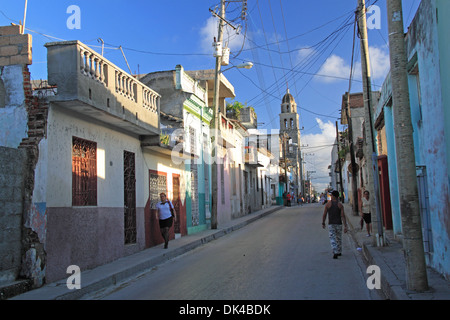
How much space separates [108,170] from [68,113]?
2327 millimetres

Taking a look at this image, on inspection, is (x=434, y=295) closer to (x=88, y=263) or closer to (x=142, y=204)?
(x=88, y=263)

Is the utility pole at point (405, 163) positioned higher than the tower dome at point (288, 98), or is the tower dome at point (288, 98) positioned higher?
the tower dome at point (288, 98)

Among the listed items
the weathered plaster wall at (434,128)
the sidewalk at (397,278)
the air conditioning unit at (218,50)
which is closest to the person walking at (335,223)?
the sidewalk at (397,278)

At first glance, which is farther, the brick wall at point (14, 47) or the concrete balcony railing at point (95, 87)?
the concrete balcony railing at point (95, 87)

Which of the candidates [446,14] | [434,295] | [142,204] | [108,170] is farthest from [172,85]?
[434,295]

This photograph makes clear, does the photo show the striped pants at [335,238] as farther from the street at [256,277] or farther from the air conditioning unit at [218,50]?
the air conditioning unit at [218,50]

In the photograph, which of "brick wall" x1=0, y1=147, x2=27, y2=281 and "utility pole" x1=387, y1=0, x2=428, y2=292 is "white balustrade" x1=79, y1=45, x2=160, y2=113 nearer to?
"brick wall" x1=0, y1=147, x2=27, y2=281

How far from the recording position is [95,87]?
9.50 metres

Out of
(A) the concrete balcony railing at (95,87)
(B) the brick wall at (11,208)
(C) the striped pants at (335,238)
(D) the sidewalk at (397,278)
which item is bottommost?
(D) the sidewalk at (397,278)

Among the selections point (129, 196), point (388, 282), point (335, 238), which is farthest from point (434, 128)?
point (129, 196)

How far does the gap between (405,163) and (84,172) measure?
7241 mm

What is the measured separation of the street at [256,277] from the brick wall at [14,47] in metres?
4.93

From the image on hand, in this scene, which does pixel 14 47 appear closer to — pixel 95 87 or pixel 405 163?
pixel 95 87

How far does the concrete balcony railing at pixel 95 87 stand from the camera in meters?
8.66
